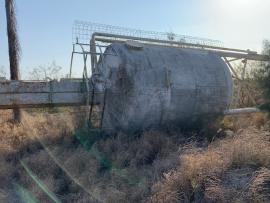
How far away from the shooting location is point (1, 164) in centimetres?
1011

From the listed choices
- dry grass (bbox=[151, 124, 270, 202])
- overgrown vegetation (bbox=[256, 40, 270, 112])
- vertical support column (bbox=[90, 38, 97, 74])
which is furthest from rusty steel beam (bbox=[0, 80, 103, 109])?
dry grass (bbox=[151, 124, 270, 202])

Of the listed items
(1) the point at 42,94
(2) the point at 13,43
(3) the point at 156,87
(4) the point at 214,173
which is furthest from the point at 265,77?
(2) the point at 13,43

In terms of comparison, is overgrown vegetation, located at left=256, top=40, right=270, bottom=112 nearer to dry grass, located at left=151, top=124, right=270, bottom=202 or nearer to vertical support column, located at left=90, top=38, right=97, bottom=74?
dry grass, located at left=151, top=124, right=270, bottom=202

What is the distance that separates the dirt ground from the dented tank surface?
0.49 m

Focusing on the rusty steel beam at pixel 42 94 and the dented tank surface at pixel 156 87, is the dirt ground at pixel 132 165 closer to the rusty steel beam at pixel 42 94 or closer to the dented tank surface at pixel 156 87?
the dented tank surface at pixel 156 87

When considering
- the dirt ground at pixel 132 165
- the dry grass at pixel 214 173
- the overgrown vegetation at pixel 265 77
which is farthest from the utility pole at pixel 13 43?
the dry grass at pixel 214 173

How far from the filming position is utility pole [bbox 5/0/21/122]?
17109 millimetres

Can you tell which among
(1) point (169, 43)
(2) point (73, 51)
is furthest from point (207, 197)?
(1) point (169, 43)

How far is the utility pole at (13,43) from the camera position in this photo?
56.1 feet

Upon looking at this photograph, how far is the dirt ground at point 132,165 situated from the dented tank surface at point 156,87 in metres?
0.49

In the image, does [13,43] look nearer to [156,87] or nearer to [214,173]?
[156,87]

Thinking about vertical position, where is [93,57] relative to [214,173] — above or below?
above

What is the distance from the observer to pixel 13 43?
17.3 metres

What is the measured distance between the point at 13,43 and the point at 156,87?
7.99 metres
